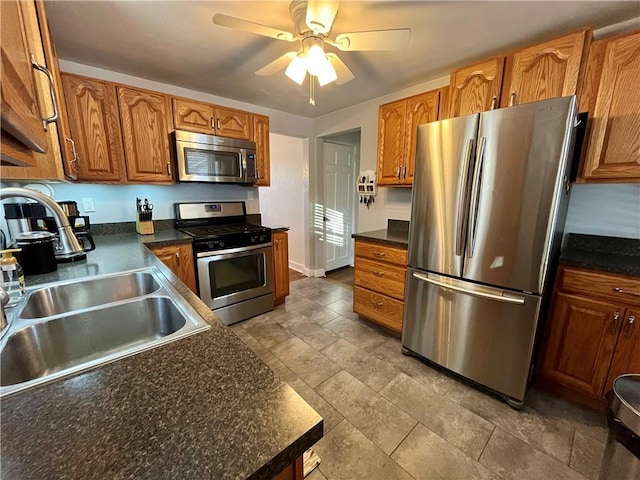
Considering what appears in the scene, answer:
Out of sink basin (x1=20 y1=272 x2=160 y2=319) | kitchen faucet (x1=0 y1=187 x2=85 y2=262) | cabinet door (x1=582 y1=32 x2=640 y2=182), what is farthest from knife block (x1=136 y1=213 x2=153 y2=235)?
cabinet door (x1=582 y1=32 x2=640 y2=182)

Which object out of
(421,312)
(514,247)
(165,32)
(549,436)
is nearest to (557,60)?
(514,247)

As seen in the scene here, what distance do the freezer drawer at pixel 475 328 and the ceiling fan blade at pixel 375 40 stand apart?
1.46 m

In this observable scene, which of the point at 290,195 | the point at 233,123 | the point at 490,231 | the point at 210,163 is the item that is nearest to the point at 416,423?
the point at 490,231

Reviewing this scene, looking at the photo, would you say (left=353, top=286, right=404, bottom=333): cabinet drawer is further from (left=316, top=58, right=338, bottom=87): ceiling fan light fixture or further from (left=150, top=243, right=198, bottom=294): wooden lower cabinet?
(left=316, top=58, right=338, bottom=87): ceiling fan light fixture

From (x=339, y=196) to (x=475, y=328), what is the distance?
9.35 ft

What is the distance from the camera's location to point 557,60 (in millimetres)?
1583

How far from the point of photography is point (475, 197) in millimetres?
1605

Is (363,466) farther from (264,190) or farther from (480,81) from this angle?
(264,190)

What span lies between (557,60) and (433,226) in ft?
3.95

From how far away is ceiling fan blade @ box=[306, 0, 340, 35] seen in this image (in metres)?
1.26

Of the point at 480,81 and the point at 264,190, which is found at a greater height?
the point at 480,81

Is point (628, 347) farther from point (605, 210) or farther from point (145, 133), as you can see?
point (145, 133)

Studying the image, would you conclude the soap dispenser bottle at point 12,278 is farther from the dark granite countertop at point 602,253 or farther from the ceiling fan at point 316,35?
the dark granite countertop at point 602,253

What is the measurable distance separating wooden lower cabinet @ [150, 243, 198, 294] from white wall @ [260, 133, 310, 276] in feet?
6.53
